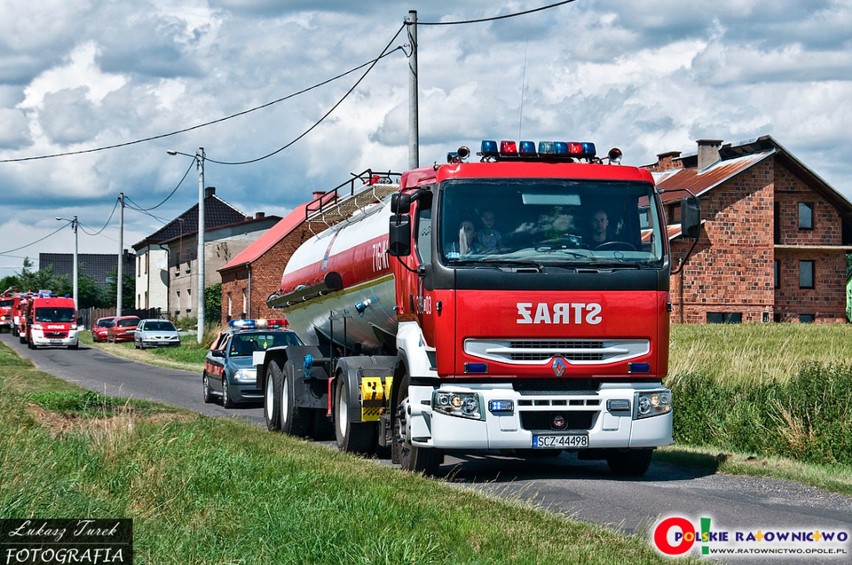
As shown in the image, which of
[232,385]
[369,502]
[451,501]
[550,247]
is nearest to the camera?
[369,502]

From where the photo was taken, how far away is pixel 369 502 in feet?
28.0

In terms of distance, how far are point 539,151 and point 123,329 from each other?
54.3m

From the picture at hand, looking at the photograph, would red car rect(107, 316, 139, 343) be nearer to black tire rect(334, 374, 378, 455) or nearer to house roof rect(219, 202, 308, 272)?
house roof rect(219, 202, 308, 272)

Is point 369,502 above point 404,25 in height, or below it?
below

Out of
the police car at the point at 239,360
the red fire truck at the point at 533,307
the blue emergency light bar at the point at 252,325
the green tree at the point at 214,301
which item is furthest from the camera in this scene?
the green tree at the point at 214,301

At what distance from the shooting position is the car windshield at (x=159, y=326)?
2141 inches

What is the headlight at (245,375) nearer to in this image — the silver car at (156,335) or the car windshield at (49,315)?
the silver car at (156,335)

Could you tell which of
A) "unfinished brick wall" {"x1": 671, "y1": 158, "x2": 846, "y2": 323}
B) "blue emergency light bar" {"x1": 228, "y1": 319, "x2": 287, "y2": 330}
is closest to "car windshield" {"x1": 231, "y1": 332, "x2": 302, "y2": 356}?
"blue emergency light bar" {"x1": 228, "y1": 319, "x2": 287, "y2": 330}

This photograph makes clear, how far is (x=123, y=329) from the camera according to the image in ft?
209

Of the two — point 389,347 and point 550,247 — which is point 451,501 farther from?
point 389,347

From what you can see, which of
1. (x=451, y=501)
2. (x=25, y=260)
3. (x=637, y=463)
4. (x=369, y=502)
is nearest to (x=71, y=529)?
(x=369, y=502)

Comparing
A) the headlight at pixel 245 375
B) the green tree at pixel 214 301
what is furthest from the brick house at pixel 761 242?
the green tree at pixel 214 301

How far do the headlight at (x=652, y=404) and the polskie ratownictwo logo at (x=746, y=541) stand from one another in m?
2.78

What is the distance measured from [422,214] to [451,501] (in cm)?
363
